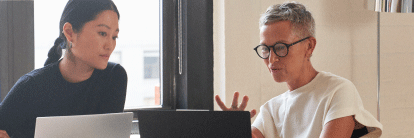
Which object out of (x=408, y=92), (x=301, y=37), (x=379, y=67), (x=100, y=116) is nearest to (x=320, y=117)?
(x=301, y=37)

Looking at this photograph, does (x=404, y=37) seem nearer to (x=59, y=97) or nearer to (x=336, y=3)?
(x=336, y=3)

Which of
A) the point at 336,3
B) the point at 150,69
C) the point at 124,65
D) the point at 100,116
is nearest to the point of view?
the point at 100,116

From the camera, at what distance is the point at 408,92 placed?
2.49 meters

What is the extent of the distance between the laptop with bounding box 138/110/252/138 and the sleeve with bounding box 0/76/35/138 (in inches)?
27.8

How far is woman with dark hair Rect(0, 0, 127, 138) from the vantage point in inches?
64.4

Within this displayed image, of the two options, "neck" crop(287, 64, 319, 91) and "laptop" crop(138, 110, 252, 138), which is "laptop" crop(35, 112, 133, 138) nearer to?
"laptop" crop(138, 110, 252, 138)

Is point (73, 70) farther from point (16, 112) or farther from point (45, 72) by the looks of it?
point (16, 112)

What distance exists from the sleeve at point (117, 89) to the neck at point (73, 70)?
0.13 metres

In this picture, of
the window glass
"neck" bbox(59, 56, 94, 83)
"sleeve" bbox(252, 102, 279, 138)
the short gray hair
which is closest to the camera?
the short gray hair

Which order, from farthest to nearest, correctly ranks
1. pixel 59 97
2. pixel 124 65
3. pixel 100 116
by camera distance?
pixel 124 65, pixel 59 97, pixel 100 116

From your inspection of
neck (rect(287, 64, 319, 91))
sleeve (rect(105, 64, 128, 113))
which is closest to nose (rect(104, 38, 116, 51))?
sleeve (rect(105, 64, 128, 113))

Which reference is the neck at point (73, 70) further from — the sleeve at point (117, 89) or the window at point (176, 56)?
the window at point (176, 56)

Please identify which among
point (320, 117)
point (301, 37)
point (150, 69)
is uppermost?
point (301, 37)

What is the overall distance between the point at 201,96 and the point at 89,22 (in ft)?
2.75
